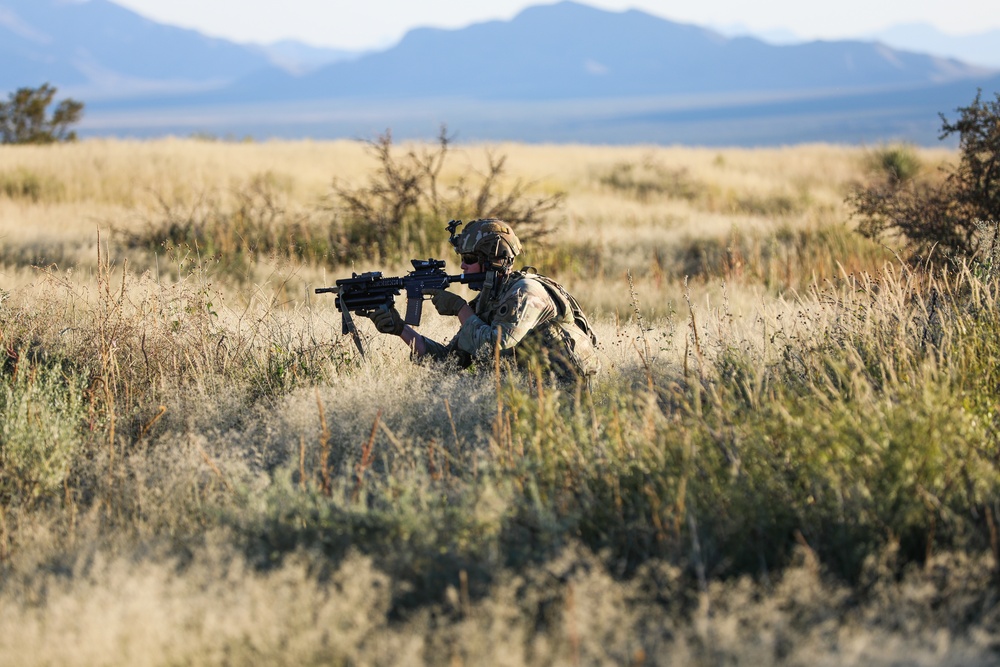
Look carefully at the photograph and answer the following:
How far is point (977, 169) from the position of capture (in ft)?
25.0

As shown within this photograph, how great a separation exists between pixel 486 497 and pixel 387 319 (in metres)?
1.96

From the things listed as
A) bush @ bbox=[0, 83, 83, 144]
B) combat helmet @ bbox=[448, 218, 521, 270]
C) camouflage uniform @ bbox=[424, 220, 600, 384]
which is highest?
bush @ bbox=[0, 83, 83, 144]

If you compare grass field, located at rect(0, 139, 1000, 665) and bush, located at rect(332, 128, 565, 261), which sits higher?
bush, located at rect(332, 128, 565, 261)

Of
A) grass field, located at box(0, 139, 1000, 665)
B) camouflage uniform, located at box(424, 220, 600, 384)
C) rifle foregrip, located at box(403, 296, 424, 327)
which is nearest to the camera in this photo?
grass field, located at box(0, 139, 1000, 665)

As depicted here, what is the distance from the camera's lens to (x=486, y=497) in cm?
323

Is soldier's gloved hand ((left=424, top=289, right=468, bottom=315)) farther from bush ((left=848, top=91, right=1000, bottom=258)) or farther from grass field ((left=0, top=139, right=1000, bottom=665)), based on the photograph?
bush ((left=848, top=91, right=1000, bottom=258))

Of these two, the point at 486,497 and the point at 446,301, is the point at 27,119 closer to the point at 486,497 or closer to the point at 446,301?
the point at 446,301

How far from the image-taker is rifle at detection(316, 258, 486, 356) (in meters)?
4.97

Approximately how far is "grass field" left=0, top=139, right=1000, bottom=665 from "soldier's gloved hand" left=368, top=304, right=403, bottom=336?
25cm

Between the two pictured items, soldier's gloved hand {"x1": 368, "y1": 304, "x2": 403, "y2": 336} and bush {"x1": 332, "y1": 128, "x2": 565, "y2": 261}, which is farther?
bush {"x1": 332, "y1": 128, "x2": 565, "y2": 261}

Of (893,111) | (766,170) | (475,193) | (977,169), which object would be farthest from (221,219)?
(893,111)

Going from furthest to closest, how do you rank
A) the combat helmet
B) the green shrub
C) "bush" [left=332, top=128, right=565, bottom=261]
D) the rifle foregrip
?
1. "bush" [left=332, top=128, right=565, bottom=261]
2. the rifle foregrip
3. the combat helmet
4. the green shrub

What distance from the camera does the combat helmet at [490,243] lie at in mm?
4926

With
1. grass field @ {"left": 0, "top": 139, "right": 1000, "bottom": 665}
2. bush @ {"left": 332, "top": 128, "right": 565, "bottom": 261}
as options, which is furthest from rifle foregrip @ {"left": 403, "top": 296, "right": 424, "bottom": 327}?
bush @ {"left": 332, "top": 128, "right": 565, "bottom": 261}
